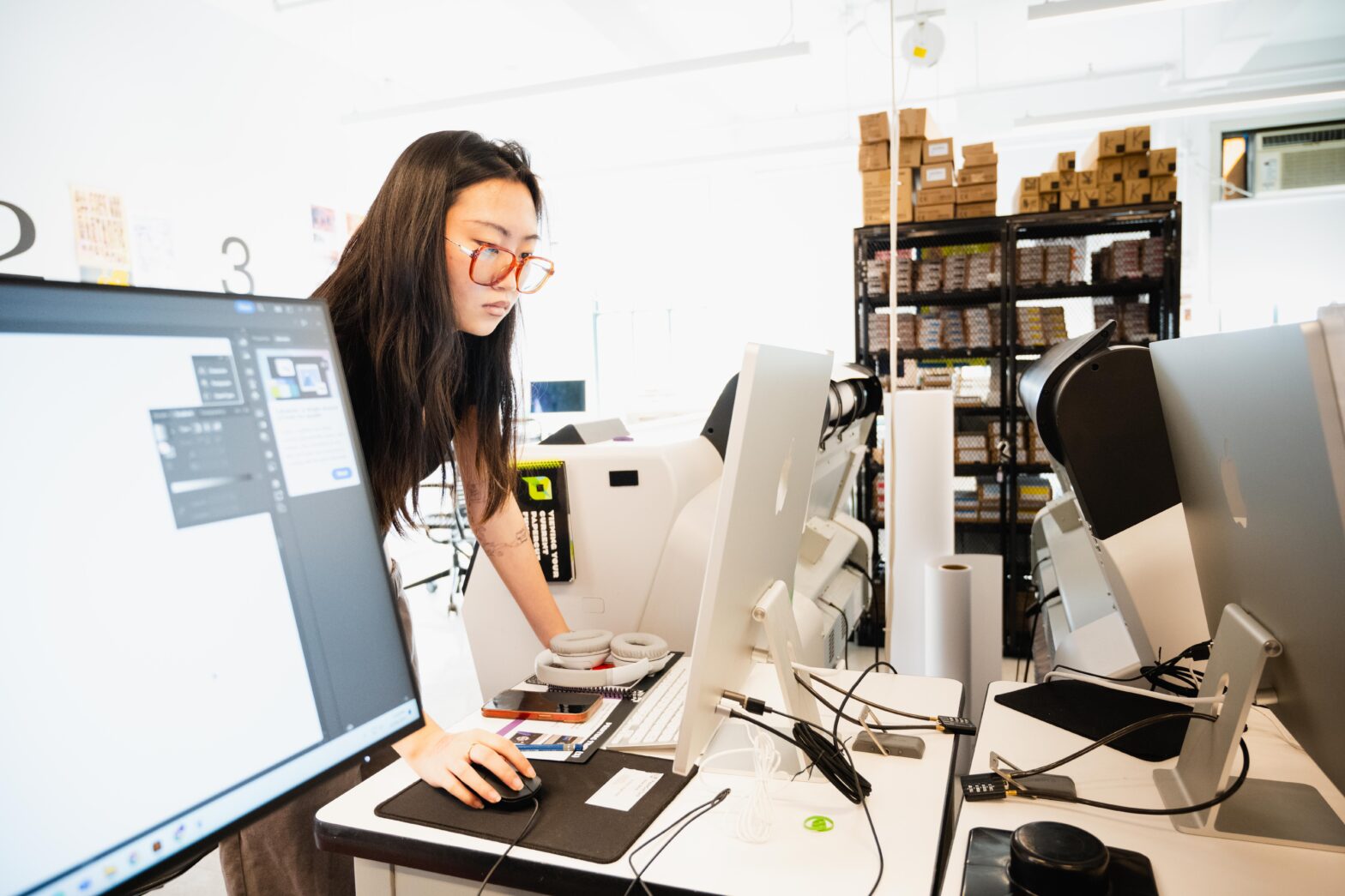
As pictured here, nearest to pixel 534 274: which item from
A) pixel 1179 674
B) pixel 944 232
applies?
pixel 1179 674

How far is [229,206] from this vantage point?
4.80 metres

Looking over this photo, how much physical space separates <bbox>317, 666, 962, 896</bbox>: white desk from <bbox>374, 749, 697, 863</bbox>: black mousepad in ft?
0.04

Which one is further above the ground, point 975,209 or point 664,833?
point 975,209

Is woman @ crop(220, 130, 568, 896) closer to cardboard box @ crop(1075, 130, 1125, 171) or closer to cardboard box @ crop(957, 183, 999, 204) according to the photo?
cardboard box @ crop(957, 183, 999, 204)

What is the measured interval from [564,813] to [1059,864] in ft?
1.73

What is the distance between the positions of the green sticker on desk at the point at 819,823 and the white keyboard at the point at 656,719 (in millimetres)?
194

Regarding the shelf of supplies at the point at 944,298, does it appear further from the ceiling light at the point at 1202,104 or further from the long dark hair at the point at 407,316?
the long dark hair at the point at 407,316

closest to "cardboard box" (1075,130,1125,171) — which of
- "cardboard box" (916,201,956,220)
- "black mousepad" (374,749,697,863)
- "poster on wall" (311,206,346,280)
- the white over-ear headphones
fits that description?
"cardboard box" (916,201,956,220)

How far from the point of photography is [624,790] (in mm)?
1013

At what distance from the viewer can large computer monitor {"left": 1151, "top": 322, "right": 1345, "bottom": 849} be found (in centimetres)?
67

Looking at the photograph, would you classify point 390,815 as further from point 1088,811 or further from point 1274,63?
point 1274,63

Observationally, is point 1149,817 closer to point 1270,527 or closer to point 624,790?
point 1270,527

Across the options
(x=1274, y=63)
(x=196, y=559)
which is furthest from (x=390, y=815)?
(x=1274, y=63)

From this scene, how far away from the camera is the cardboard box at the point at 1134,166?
3.95 m
